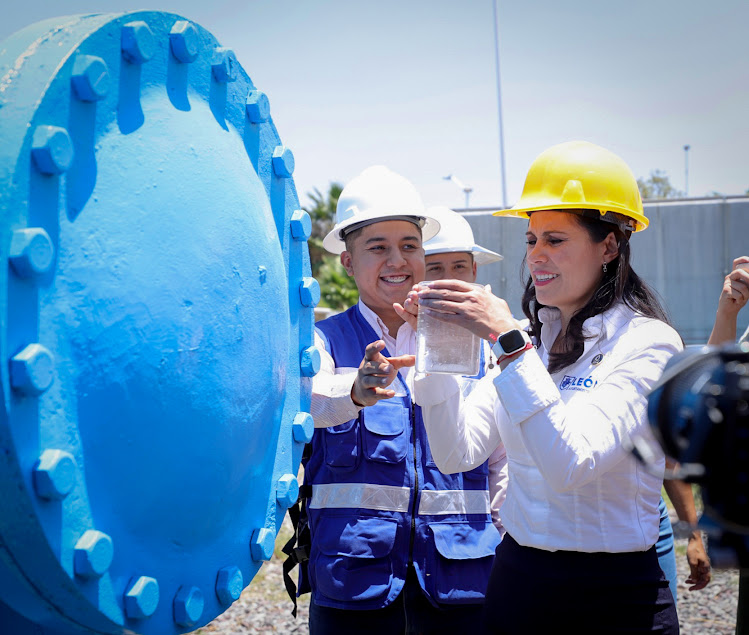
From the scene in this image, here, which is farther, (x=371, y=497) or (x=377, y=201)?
(x=377, y=201)

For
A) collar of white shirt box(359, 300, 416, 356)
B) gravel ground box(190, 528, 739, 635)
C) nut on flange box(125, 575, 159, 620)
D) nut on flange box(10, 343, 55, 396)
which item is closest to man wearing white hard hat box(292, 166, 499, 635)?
collar of white shirt box(359, 300, 416, 356)

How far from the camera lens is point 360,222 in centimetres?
304

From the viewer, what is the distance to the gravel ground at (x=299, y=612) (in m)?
4.96

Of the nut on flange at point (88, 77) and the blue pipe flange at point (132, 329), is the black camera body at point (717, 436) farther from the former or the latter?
the nut on flange at point (88, 77)

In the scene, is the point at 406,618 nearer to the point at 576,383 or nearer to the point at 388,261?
the point at 576,383

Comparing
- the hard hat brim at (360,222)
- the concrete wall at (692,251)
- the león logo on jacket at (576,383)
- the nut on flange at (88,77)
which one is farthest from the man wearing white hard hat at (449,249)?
the concrete wall at (692,251)

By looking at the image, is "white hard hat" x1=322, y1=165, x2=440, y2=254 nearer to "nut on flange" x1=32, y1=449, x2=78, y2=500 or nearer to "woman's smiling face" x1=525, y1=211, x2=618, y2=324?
"woman's smiling face" x1=525, y1=211, x2=618, y2=324

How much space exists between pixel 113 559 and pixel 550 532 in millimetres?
1333

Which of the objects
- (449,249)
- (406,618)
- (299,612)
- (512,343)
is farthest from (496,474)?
(299,612)

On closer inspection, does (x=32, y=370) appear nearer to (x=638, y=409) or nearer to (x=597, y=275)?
(x=638, y=409)

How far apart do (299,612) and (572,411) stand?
3.90 metres

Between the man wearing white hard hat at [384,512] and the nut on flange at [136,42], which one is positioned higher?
the nut on flange at [136,42]

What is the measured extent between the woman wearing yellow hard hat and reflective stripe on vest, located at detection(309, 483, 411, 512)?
0.27 metres

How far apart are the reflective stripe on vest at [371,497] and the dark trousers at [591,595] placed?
0.59 metres
